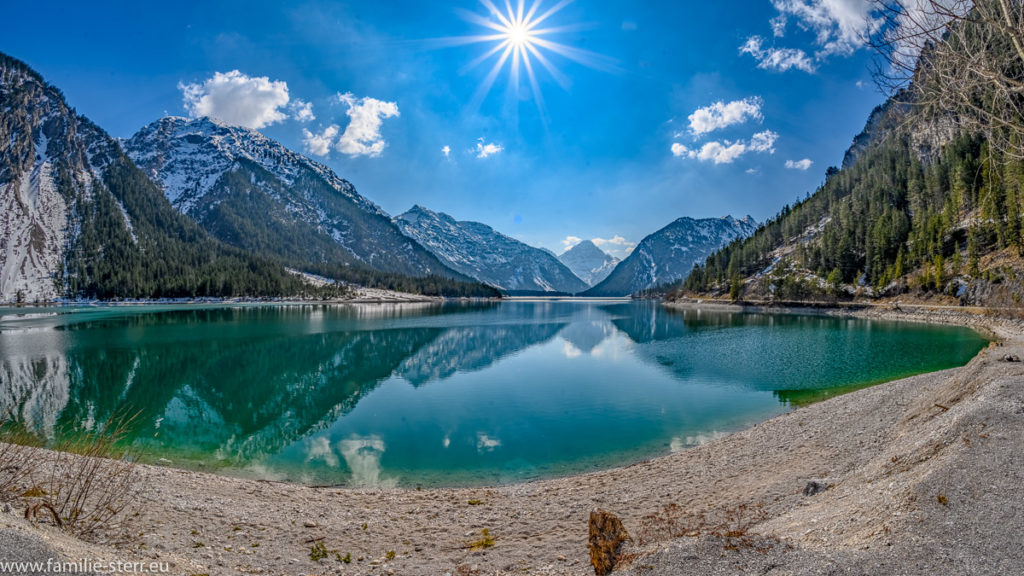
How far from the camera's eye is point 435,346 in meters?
49.6

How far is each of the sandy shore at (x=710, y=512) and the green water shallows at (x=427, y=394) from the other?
308cm

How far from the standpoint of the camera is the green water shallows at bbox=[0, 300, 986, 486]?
16641 mm

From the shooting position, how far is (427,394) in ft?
88.9

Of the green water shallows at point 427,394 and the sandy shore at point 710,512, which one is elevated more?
the sandy shore at point 710,512

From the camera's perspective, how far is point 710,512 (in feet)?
30.4

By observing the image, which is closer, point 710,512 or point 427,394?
point 710,512

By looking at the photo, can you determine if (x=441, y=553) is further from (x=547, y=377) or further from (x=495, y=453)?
(x=547, y=377)

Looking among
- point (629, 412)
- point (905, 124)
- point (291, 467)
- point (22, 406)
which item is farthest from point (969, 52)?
point (22, 406)

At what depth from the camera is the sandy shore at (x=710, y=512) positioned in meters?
5.09

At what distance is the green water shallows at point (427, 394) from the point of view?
1664cm

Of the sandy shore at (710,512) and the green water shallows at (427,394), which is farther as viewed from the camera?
the green water shallows at (427,394)

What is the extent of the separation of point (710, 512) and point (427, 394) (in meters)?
20.4

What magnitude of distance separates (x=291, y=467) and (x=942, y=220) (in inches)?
4761

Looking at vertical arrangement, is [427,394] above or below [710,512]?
below
